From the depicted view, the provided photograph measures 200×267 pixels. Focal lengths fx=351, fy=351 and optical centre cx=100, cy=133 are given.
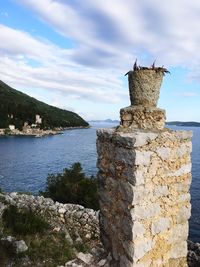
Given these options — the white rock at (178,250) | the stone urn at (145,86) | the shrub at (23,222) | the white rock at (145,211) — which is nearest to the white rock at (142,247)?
the white rock at (145,211)

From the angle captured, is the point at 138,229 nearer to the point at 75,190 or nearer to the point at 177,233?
the point at 177,233

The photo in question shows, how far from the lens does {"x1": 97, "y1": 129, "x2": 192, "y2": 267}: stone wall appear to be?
5.82m

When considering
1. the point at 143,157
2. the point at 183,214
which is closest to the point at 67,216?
the point at 183,214

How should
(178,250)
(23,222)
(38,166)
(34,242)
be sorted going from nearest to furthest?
1. (178,250)
2. (34,242)
3. (23,222)
4. (38,166)

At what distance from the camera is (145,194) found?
5.86m

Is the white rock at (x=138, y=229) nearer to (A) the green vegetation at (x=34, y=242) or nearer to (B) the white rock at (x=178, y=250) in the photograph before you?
(B) the white rock at (x=178, y=250)

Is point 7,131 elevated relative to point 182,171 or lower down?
lower down

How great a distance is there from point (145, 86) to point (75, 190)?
18.8 m

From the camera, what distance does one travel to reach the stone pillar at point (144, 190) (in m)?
5.83

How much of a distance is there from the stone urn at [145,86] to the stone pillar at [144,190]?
0.18 metres

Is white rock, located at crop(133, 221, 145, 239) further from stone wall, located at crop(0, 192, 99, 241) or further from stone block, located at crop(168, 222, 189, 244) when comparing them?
stone wall, located at crop(0, 192, 99, 241)

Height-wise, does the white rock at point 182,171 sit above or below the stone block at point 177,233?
above

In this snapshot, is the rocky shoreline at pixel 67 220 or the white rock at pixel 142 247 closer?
the white rock at pixel 142 247

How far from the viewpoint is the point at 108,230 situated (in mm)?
6738
